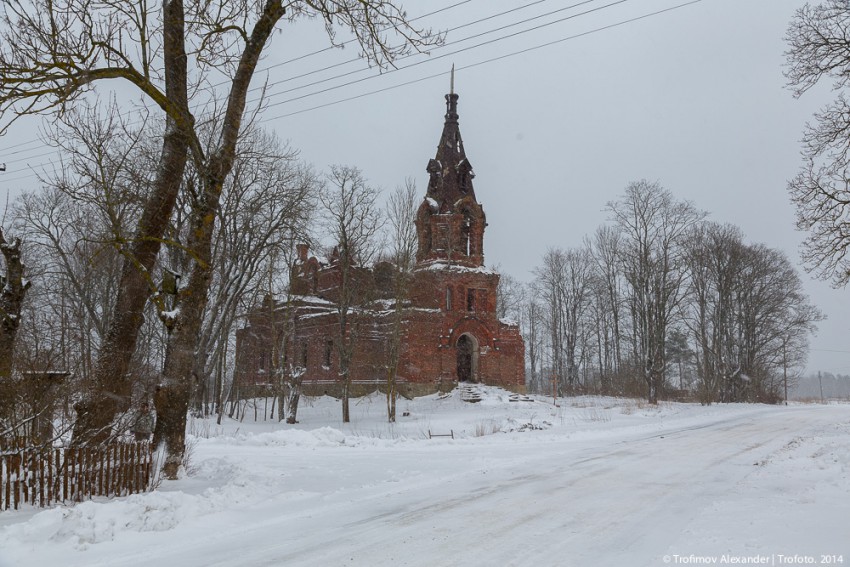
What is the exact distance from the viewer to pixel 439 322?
3997 centimetres

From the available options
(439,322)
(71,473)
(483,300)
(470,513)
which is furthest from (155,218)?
(483,300)

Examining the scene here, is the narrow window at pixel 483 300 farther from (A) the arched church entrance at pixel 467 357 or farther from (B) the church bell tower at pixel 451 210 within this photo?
(A) the arched church entrance at pixel 467 357

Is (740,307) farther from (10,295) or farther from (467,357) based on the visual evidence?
(10,295)

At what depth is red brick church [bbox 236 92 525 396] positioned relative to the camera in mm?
39312

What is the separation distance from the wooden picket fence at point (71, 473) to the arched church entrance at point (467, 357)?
33.3 m

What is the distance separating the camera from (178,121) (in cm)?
909

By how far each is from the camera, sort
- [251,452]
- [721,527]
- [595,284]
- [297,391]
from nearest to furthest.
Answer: [721,527] → [251,452] → [297,391] → [595,284]

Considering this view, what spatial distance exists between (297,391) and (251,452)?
14.8m

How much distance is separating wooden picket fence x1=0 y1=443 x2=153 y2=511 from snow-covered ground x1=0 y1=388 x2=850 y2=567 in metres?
0.36

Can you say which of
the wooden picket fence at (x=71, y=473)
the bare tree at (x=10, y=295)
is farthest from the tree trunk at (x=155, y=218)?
the bare tree at (x=10, y=295)

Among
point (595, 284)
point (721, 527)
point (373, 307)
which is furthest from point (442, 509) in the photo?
point (595, 284)

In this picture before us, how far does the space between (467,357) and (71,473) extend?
3539 centimetres

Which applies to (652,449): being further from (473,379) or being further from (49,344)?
(473,379)

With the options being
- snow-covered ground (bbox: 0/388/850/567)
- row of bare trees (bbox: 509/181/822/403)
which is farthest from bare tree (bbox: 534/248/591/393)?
snow-covered ground (bbox: 0/388/850/567)
